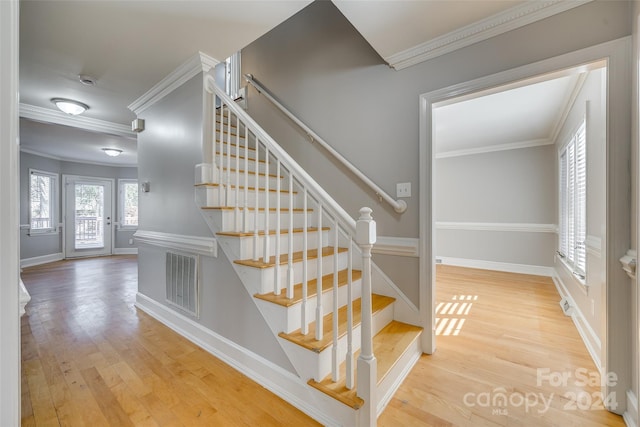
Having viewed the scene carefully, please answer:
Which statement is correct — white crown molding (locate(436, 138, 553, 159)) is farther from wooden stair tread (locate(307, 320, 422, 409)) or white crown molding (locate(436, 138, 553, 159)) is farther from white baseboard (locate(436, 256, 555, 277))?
wooden stair tread (locate(307, 320, 422, 409))

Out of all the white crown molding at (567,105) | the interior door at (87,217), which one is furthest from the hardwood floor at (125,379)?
the interior door at (87,217)

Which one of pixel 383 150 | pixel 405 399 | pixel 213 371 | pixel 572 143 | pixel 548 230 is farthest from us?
pixel 548 230

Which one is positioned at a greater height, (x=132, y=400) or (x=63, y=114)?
(x=63, y=114)

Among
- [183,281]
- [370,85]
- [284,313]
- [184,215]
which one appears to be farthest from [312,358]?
[370,85]

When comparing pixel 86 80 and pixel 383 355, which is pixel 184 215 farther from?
pixel 383 355

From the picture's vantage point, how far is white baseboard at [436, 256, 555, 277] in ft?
14.1

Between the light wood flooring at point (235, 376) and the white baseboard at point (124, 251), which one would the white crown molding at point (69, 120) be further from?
the white baseboard at point (124, 251)

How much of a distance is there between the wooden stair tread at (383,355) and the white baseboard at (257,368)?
0.23 feet

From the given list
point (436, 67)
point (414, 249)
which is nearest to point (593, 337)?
point (414, 249)

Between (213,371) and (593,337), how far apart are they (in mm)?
2782

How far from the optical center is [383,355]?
5.31 ft

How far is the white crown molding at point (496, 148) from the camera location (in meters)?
4.36

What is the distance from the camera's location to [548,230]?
14.0 feet

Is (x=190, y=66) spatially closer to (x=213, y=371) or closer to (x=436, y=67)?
(x=436, y=67)
